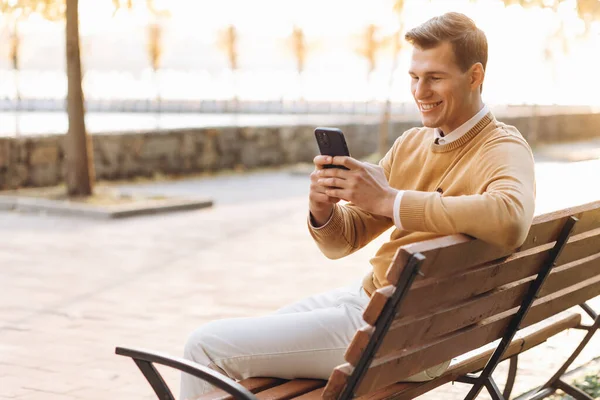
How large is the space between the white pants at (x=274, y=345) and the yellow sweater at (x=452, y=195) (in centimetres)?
32

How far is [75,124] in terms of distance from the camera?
39.0ft

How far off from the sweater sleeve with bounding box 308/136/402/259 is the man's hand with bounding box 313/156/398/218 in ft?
1.17

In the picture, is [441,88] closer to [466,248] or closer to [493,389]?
[466,248]

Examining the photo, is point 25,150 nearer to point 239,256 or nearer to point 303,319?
point 239,256

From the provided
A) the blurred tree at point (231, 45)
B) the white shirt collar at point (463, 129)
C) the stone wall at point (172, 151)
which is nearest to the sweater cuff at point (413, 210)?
the white shirt collar at point (463, 129)

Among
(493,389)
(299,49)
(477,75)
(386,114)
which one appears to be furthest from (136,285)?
(299,49)

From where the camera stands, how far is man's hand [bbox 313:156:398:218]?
2.75m

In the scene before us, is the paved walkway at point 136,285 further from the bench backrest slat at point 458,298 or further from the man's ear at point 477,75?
the man's ear at point 477,75

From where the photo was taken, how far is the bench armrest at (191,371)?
8.05 ft

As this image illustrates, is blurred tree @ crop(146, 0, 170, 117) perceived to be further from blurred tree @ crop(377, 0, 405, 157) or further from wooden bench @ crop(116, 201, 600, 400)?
wooden bench @ crop(116, 201, 600, 400)

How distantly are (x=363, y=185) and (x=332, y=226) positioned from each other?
443mm

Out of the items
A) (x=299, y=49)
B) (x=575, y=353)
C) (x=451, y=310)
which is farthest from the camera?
(x=299, y=49)

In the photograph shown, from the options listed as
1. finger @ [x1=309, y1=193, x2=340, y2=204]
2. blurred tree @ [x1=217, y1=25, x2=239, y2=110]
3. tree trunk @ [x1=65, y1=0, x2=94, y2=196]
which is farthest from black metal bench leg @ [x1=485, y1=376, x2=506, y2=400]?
blurred tree @ [x1=217, y1=25, x2=239, y2=110]

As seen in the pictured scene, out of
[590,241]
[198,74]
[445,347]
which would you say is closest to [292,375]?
[445,347]
